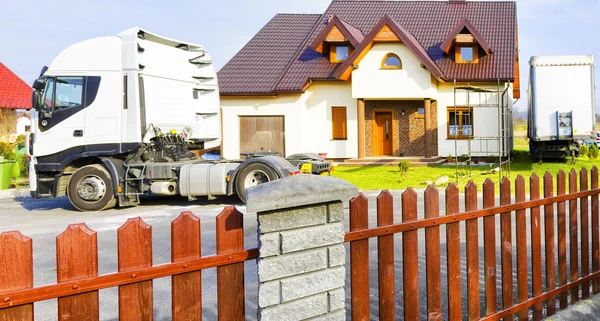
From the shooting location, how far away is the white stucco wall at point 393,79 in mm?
22531

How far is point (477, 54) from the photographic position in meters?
23.8

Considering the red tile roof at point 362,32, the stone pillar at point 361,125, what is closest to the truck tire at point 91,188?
the red tile roof at point 362,32

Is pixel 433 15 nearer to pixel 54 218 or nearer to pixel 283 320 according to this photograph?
pixel 54 218

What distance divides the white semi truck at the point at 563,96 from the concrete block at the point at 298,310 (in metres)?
17.4

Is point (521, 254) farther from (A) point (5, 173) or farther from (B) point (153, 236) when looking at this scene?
(A) point (5, 173)

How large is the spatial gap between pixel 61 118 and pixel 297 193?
33.6 feet

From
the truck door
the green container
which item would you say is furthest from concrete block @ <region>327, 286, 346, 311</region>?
the green container

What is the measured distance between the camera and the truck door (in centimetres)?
1119

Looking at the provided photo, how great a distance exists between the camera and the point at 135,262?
7.31 ft

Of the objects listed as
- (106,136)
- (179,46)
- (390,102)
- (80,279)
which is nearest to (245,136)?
(390,102)

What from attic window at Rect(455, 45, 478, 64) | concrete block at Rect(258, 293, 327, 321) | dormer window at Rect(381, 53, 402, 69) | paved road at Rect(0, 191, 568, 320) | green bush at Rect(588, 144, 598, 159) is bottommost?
paved road at Rect(0, 191, 568, 320)

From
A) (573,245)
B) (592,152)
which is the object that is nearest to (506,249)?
(573,245)

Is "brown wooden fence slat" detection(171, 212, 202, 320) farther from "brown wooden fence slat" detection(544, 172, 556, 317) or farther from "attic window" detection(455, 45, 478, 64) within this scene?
"attic window" detection(455, 45, 478, 64)

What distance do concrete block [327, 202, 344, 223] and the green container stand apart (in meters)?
17.9
